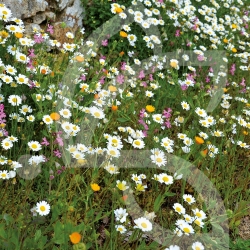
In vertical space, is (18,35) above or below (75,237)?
above

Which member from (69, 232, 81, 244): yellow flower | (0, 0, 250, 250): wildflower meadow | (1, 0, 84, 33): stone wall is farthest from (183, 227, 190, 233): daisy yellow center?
(1, 0, 84, 33): stone wall

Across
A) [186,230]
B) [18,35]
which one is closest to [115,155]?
[186,230]

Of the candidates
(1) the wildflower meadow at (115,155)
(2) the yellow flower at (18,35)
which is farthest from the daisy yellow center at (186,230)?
(2) the yellow flower at (18,35)

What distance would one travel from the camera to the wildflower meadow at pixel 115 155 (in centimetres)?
197

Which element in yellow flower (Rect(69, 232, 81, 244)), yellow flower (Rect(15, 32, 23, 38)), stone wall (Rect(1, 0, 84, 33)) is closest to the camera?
yellow flower (Rect(69, 232, 81, 244))

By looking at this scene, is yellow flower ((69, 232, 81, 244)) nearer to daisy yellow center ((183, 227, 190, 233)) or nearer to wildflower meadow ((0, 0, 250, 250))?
wildflower meadow ((0, 0, 250, 250))

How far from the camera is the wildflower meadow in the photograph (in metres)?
1.97

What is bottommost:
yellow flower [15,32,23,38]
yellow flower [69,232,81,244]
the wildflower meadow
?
the wildflower meadow

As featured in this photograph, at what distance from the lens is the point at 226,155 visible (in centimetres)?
291

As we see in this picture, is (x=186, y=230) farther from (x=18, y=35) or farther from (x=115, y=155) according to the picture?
(x=18, y=35)

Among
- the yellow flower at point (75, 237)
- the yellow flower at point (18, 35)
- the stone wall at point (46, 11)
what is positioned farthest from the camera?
the stone wall at point (46, 11)

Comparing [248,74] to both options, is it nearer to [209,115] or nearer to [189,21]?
[189,21]

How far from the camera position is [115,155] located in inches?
92.0

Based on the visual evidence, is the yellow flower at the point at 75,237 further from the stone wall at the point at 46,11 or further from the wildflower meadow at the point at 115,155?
the stone wall at the point at 46,11
